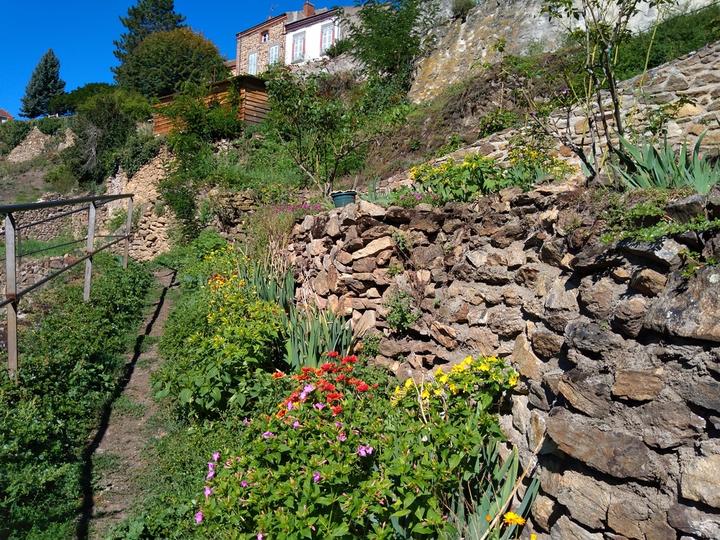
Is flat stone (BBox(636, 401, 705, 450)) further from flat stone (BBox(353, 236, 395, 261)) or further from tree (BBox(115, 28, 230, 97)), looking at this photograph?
tree (BBox(115, 28, 230, 97))

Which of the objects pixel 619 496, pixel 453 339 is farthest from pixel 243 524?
pixel 453 339

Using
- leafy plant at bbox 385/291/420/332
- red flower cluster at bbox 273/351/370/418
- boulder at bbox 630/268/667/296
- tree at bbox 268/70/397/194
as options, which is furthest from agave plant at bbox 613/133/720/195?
tree at bbox 268/70/397/194

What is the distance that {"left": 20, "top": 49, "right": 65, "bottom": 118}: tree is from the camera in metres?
44.6

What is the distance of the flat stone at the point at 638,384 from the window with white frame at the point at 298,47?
29.1 meters

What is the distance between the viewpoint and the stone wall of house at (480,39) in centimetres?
1290

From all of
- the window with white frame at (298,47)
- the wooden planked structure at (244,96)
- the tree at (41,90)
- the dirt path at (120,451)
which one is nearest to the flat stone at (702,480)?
the dirt path at (120,451)

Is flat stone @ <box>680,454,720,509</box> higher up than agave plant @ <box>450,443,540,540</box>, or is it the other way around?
flat stone @ <box>680,454,720,509</box>

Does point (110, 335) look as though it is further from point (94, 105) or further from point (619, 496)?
point (94, 105)

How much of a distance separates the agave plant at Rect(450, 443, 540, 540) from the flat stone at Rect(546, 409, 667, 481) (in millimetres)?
336

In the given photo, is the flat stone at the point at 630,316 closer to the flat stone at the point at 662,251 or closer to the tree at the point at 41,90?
the flat stone at the point at 662,251

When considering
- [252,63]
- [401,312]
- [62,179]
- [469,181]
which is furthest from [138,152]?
[252,63]

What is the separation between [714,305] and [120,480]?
12.0 feet

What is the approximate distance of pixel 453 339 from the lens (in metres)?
4.14

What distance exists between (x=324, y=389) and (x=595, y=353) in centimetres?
159
